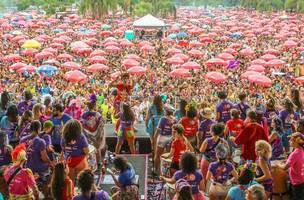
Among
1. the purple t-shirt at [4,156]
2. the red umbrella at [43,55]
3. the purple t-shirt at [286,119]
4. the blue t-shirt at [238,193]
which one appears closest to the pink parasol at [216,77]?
the red umbrella at [43,55]

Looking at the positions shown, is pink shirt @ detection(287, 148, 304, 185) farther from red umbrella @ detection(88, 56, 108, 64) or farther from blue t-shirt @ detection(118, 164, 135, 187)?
red umbrella @ detection(88, 56, 108, 64)

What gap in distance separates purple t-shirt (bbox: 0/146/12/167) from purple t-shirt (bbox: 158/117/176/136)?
2584 mm

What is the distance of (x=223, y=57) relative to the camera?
2366cm

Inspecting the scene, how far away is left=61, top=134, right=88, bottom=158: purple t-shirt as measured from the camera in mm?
6789

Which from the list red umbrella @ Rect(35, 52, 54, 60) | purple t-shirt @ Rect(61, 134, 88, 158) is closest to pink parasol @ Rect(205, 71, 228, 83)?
red umbrella @ Rect(35, 52, 54, 60)

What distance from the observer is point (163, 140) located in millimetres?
8305

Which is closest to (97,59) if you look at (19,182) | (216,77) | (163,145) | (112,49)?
(112,49)

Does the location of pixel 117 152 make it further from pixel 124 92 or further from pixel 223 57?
pixel 223 57

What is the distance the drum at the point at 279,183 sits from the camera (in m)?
6.82

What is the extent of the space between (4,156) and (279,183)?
367cm

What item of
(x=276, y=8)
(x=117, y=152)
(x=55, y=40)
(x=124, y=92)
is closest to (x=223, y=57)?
(x=55, y=40)

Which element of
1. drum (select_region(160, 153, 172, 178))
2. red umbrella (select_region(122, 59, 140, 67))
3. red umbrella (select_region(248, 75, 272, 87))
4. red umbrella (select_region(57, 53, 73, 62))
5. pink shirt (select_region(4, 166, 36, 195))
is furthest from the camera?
red umbrella (select_region(57, 53, 73, 62))

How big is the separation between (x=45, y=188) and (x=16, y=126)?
1415 mm

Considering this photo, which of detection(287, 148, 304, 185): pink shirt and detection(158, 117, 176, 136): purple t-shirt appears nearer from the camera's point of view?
detection(287, 148, 304, 185): pink shirt
